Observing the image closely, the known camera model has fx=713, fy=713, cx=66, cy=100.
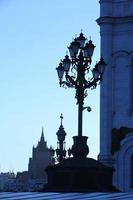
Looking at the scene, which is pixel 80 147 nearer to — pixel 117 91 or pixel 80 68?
pixel 80 68

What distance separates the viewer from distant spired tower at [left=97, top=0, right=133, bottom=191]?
44.9 metres

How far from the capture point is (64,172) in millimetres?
23641

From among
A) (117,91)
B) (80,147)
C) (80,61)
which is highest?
(117,91)

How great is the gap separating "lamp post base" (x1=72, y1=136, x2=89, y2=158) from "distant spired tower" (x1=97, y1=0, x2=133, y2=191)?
66.1 feet

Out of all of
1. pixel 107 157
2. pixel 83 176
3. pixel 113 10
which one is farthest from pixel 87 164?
pixel 113 10

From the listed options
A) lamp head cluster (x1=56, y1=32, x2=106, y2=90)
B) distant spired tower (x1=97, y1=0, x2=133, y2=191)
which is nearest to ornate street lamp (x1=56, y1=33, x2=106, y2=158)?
lamp head cluster (x1=56, y1=32, x2=106, y2=90)

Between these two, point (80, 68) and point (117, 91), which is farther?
point (117, 91)

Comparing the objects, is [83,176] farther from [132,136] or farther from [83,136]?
[132,136]

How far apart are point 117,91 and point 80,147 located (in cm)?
2139

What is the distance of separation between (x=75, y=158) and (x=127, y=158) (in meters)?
21.3

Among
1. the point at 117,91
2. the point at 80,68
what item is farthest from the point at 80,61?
the point at 117,91

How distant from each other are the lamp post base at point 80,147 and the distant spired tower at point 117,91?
20155 mm

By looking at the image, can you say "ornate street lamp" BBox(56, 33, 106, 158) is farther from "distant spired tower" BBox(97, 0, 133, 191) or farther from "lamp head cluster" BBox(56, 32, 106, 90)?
"distant spired tower" BBox(97, 0, 133, 191)

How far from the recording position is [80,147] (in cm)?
2447
